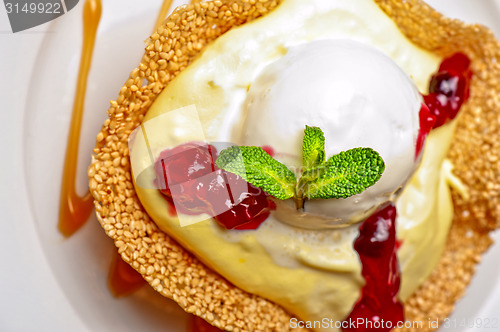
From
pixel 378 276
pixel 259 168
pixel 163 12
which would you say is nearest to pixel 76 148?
pixel 163 12

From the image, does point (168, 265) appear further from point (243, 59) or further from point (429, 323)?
point (429, 323)

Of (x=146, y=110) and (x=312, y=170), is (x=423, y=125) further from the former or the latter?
(x=146, y=110)

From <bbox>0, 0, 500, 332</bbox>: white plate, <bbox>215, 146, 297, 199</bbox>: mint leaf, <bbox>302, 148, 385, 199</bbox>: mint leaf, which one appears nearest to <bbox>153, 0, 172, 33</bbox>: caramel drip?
<bbox>0, 0, 500, 332</bbox>: white plate

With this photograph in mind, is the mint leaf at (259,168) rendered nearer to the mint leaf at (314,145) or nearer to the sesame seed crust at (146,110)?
the mint leaf at (314,145)

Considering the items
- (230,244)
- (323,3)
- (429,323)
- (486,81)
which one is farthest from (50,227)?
(486,81)

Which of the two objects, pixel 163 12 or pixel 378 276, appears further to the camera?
pixel 163 12

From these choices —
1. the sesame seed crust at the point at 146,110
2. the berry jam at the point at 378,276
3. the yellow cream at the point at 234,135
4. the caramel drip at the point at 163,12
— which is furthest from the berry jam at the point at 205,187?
the caramel drip at the point at 163,12
